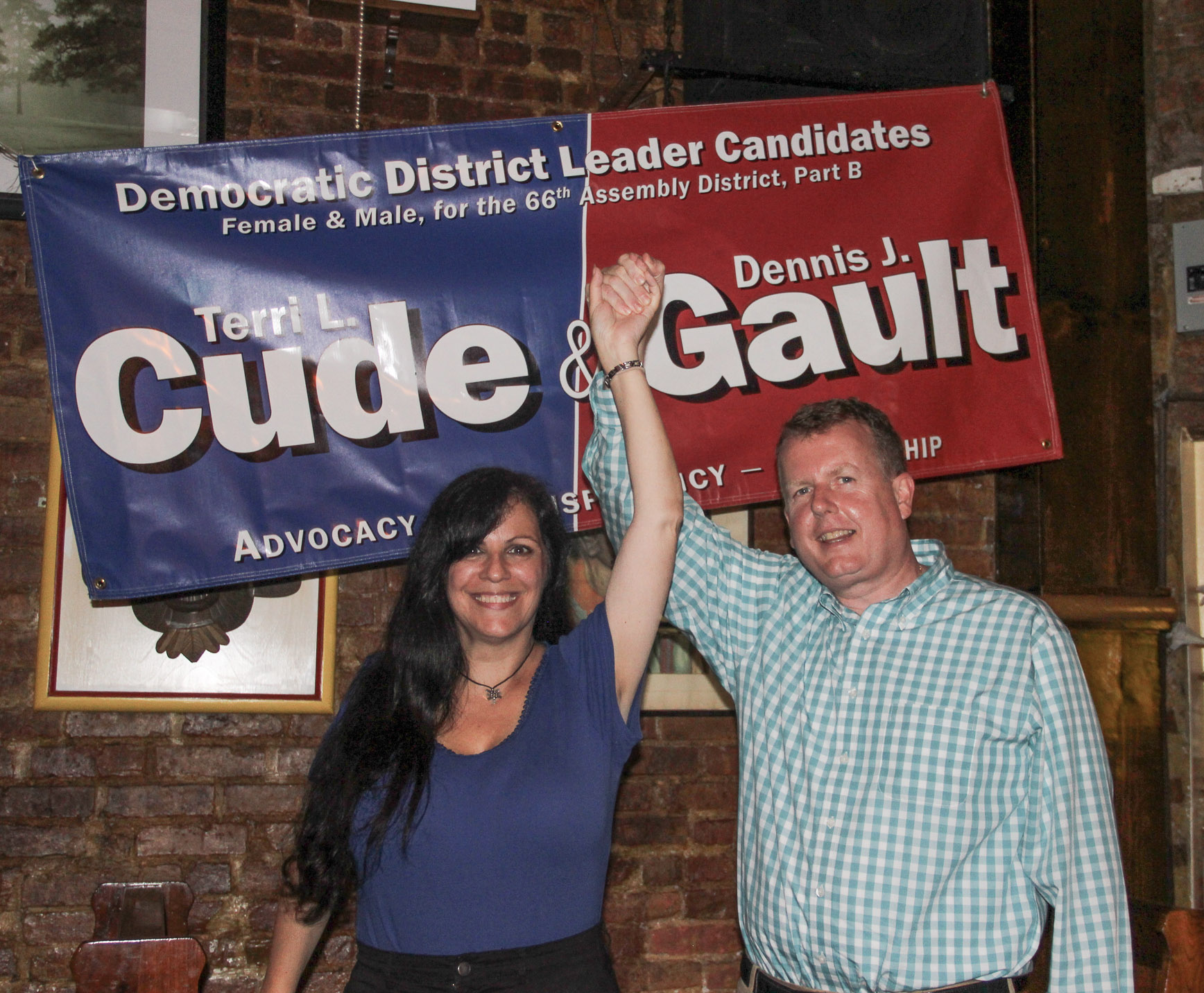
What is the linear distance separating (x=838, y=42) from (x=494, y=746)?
7.30ft

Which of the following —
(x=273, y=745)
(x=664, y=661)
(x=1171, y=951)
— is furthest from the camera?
(x=664, y=661)

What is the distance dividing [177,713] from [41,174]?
4.11 ft

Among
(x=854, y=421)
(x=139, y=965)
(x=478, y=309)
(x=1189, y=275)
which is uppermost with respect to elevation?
(x=1189, y=275)

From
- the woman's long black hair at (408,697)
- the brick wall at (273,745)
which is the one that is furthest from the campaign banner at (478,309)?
the woman's long black hair at (408,697)

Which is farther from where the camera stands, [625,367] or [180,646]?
[180,646]

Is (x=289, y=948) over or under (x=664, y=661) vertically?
under

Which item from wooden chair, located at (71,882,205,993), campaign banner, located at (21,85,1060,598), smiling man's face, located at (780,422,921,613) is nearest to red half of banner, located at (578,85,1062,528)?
campaign banner, located at (21,85,1060,598)

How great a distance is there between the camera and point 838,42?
3010mm

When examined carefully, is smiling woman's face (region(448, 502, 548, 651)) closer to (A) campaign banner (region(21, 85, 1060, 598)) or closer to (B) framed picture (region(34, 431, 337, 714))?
(A) campaign banner (region(21, 85, 1060, 598))

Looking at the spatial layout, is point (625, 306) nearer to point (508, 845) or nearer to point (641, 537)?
point (641, 537)

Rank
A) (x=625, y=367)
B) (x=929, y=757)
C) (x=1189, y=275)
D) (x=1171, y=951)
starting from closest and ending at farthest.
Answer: (x=929, y=757), (x=625, y=367), (x=1171, y=951), (x=1189, y=275)

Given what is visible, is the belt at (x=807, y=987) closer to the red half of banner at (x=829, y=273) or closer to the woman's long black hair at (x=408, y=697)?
the woman's long black hair at (x=408, y=697)

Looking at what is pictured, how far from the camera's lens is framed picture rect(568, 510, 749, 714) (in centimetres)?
278

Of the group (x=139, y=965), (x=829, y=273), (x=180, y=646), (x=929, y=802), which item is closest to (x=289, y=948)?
(x=139, y=965)
